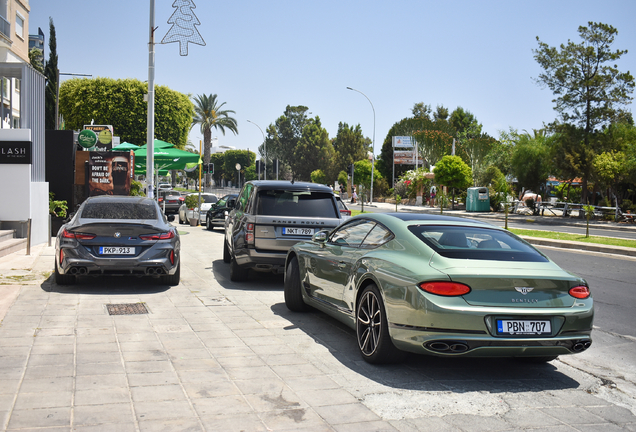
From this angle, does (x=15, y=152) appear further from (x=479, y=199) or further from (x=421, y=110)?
(x=421, y=110)

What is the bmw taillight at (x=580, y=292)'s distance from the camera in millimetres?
4832

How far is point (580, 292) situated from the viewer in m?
4.88

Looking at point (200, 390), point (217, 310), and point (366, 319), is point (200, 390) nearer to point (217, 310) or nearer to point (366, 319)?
point (366, 319)

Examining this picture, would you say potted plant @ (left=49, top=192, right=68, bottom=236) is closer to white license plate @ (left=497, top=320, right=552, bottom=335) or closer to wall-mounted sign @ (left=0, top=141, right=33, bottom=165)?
wall-mounted sign @ (left=0, top=141, right=33, bottom=165)

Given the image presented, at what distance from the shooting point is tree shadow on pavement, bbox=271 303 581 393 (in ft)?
15.6

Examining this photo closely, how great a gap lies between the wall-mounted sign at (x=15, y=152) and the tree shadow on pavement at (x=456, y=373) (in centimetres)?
1000

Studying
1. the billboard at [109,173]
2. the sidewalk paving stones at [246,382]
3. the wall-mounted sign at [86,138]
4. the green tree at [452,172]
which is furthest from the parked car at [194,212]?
the green tree at [452,172]

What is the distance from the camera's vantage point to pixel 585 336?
484 centimetres

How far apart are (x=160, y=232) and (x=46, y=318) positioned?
91.7 inches

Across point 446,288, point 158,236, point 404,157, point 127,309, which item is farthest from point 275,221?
point 404,157

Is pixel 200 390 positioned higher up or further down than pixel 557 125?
further down

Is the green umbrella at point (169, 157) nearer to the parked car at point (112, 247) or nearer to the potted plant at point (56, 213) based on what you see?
the potted plant at point (56, 213)

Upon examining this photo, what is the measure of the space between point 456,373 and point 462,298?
887mm

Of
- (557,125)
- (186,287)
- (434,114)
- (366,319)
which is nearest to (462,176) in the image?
(557,125)
